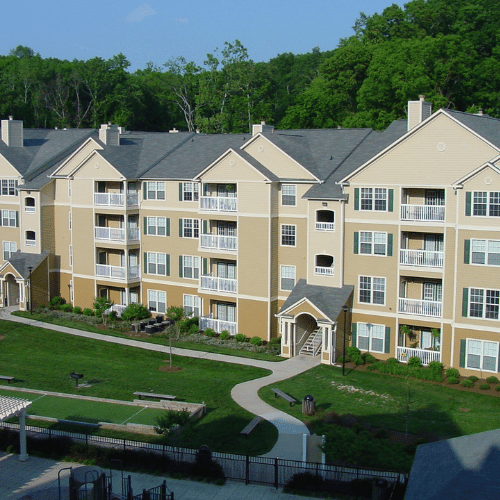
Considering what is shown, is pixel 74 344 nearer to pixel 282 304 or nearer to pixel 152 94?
pixel 282 304

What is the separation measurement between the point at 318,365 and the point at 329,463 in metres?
12.9

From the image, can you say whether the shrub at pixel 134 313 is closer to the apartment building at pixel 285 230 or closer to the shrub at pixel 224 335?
the apartment building at pixel 285 230

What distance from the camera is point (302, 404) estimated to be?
98.6 ft

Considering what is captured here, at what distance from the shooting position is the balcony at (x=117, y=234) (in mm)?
47312

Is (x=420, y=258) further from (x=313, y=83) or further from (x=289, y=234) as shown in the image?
(x=313, y=83)

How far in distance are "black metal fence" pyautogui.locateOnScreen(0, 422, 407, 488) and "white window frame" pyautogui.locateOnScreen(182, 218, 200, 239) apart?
70.0ft

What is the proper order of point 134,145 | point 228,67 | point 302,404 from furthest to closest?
1. point 228,67
2. point 134,145
3. point 302,404

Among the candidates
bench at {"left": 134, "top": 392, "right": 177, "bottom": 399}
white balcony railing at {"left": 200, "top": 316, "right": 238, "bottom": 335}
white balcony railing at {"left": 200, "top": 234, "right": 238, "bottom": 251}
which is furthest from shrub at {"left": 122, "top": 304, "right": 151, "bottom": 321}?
bench at {"left": 134, "top": 392, "right": 177, "bottom": 399}

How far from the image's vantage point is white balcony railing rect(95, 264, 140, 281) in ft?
155

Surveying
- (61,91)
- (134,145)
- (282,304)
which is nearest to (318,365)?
(282,304)

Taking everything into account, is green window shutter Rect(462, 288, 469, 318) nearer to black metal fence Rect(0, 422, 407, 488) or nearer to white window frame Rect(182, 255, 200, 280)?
black metal fence Rect(0, 422, 407, 488)

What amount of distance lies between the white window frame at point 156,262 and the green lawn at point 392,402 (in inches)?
606

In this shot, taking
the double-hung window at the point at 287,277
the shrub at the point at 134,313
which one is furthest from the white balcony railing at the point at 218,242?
the shrub at the point at 134,313

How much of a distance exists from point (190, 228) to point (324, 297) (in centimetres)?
1162
